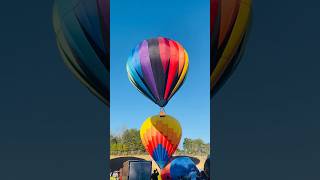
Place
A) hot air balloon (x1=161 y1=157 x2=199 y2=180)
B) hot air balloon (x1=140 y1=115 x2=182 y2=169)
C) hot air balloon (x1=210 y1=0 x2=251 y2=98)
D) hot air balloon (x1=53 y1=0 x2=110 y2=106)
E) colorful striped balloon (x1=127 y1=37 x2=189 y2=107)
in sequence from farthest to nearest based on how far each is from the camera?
hot air balloon (x1=210 y1=0 x2=251 y2=98), hot air balloon (x1=53 y1=0 x2=110 y2=106), colorful striped balloon (x1=127 y1=37 x2=189 y2=107), hot air balloon (x1=140 y1=115 x2=182 y2=169), hot air balloon (x1=161 y1=157 x2=199 y2=180)

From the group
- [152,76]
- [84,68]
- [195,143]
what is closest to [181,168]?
[195,143]

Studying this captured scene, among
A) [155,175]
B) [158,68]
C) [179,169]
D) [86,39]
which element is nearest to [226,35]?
[158,68]

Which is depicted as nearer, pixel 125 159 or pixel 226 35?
pixel 125 159

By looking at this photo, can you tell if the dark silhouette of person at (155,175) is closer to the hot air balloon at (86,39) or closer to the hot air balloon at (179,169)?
the hot air balloon at (179,169)

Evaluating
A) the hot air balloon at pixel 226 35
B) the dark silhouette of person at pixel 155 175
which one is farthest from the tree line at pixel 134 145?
the hot air balloon at pixel 226 35

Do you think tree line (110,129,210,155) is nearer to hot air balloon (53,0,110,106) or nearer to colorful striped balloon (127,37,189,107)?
colorful striped balloon (127,37,189,107)

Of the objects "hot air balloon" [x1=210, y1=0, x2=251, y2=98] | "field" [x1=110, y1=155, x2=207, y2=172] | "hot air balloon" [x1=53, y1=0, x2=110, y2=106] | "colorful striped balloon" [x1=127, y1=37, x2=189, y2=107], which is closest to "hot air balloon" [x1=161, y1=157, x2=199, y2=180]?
"field" [x1=110, y1=155, x2=207, y2=172]

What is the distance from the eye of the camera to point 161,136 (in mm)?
8531

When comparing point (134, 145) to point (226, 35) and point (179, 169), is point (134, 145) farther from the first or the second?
point (226, 35)

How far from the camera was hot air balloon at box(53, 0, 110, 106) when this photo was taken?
8148mm

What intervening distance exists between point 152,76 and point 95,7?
4.89 ft

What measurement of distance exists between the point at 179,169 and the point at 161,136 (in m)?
1.34

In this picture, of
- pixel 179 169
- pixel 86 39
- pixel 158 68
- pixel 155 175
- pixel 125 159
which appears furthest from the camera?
pixel 86 39

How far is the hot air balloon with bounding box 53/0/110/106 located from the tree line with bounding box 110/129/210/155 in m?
1.74
